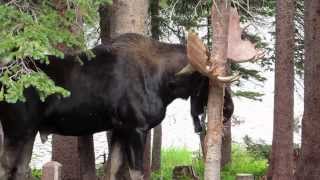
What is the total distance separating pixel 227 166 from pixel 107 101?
7771mm

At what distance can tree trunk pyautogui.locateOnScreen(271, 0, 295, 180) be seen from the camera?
1021 cm

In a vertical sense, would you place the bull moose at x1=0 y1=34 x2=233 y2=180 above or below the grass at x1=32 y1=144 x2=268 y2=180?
above

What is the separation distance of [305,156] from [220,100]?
Result: 358 centimetres

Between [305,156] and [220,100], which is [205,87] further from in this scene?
[305,156]

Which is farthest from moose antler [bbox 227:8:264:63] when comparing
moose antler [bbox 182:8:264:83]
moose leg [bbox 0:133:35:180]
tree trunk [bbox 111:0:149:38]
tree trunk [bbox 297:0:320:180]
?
tree trunk [bbox 297:0:320:180]

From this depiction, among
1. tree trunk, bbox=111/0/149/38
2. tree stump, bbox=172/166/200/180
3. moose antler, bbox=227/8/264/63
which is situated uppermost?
tree trunk, bbox=111/0/149/38

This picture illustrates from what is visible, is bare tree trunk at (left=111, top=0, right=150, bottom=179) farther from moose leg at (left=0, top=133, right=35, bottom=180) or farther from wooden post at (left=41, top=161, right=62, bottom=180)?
wooden post at (left=41, top=161, right=62, bottom=180)

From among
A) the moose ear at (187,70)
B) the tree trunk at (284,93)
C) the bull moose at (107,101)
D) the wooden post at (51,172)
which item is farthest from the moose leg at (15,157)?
the tree trunk at (284,93)

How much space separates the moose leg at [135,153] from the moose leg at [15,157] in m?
1.03

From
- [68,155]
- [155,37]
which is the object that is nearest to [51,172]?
[68,155]

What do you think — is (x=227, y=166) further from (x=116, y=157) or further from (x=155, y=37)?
(x=116, y=157)

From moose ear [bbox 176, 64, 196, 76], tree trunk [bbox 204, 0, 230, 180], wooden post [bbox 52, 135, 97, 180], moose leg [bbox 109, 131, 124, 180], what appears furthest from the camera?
wooden post [bbox 52, 135, 97, 180]

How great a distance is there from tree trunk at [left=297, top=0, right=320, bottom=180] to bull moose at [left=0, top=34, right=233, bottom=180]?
2.73m

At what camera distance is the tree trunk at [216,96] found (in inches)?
232
